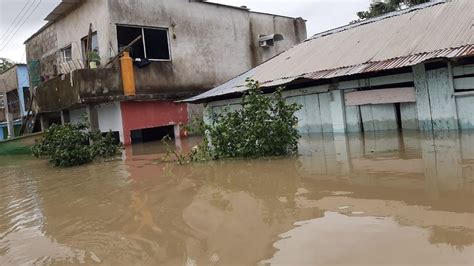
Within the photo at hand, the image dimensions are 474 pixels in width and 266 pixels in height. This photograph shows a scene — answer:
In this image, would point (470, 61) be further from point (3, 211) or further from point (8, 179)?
point (8, 179)

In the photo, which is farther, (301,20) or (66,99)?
(301,20)

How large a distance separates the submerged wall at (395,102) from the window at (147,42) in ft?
22.7

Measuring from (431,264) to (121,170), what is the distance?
8.34 meters

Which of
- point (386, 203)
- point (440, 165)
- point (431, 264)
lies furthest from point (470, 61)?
point (431, 264)

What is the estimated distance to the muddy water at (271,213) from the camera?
11.6ft

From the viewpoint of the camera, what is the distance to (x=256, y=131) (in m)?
8.88

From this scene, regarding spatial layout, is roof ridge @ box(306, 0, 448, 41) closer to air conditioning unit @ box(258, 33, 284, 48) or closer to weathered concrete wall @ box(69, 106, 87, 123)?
air conditioning unit @ box(258, 33, 284, 48)

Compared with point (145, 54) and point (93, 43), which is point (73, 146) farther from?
point (93, 43)

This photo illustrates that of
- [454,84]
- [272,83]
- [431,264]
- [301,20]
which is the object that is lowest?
[431,264]

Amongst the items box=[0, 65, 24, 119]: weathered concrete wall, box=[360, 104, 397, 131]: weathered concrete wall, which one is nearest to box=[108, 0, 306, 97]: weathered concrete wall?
box=[360, 104, 397, 131]: weathered concrete wall

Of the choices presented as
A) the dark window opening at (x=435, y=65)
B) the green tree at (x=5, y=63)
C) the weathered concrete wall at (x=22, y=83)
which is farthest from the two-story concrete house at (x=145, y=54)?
the green tree at (x=5, y=63)

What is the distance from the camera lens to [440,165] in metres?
6.19

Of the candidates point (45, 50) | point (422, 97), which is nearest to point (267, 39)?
point (45, 50)

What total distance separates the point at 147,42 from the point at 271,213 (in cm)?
1388
